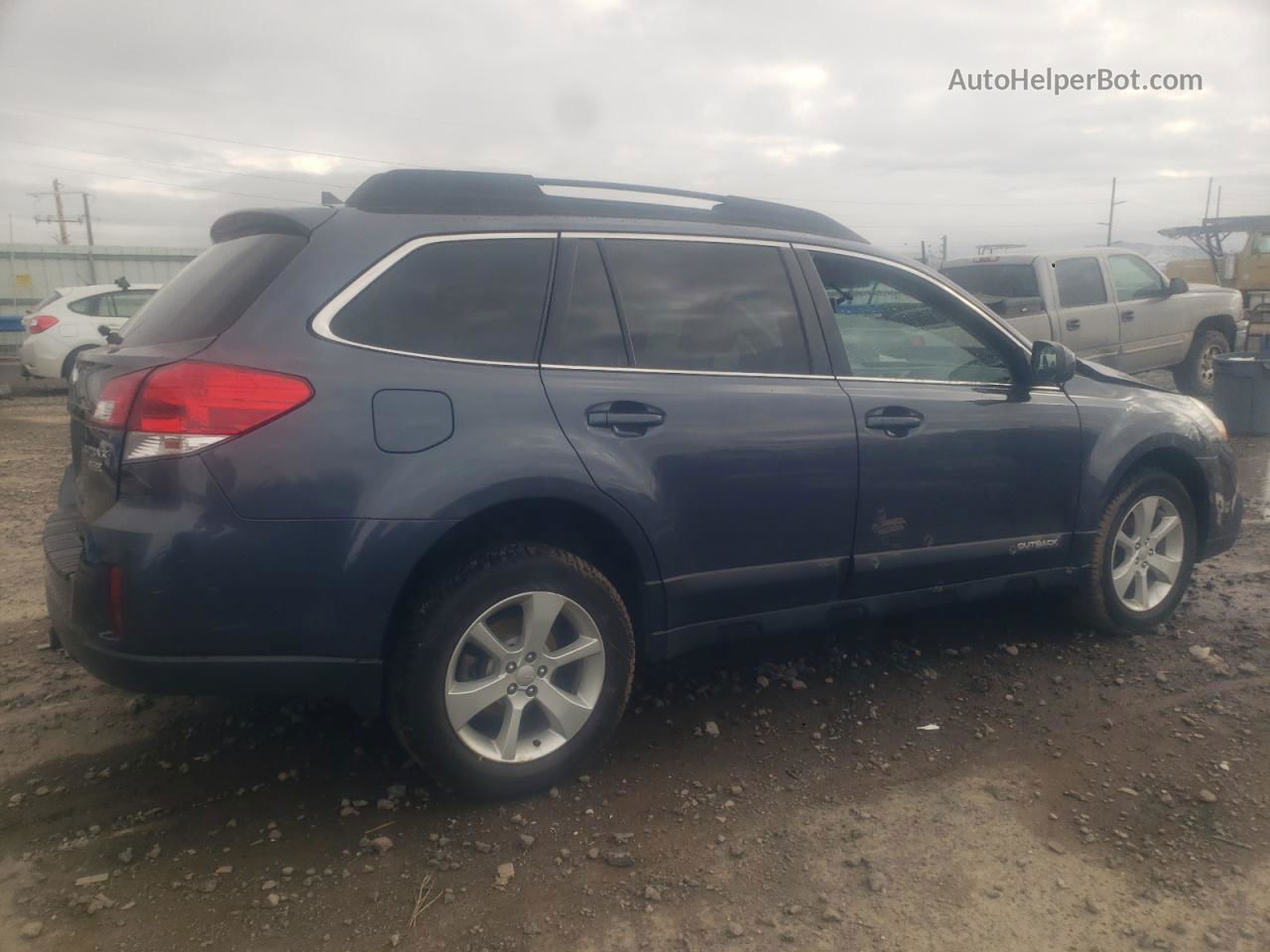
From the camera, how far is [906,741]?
11.2 feet

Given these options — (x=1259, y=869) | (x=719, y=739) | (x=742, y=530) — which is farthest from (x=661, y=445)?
(x=1259, y=869)

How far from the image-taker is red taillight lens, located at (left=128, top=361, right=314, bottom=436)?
100 inches

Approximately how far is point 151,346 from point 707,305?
Answer: 1727 millimetres

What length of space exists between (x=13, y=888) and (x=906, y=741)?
8.74ft

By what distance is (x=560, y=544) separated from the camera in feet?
10.1

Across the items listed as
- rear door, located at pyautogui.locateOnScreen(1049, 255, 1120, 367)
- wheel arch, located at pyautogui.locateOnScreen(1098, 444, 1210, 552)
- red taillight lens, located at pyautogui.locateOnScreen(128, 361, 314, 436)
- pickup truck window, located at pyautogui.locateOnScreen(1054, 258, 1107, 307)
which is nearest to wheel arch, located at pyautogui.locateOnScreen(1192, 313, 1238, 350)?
rear door, located at pyautogui.locateOnScreen(1049, 255, 1120, 367)

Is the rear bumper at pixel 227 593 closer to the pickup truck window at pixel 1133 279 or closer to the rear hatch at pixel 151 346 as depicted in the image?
the rear hatch at pixel 151 346

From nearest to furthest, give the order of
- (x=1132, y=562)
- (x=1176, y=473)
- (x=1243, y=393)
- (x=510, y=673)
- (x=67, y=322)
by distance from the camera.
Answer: (x=510, y=673)
(x=1132, y=562)
(x=1176, y=473)
(x=1243, y=393)
(x=67, y=322)

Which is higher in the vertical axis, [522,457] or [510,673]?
[522,457]

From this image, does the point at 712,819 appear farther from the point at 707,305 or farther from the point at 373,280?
the point at 373,280

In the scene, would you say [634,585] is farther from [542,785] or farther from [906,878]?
[906,878]

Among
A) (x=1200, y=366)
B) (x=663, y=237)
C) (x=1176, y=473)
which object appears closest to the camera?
(x=663, y=237)

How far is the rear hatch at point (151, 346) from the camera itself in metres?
2.63

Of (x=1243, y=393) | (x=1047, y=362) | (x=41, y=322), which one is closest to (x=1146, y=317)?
(x=1243, y=393)
